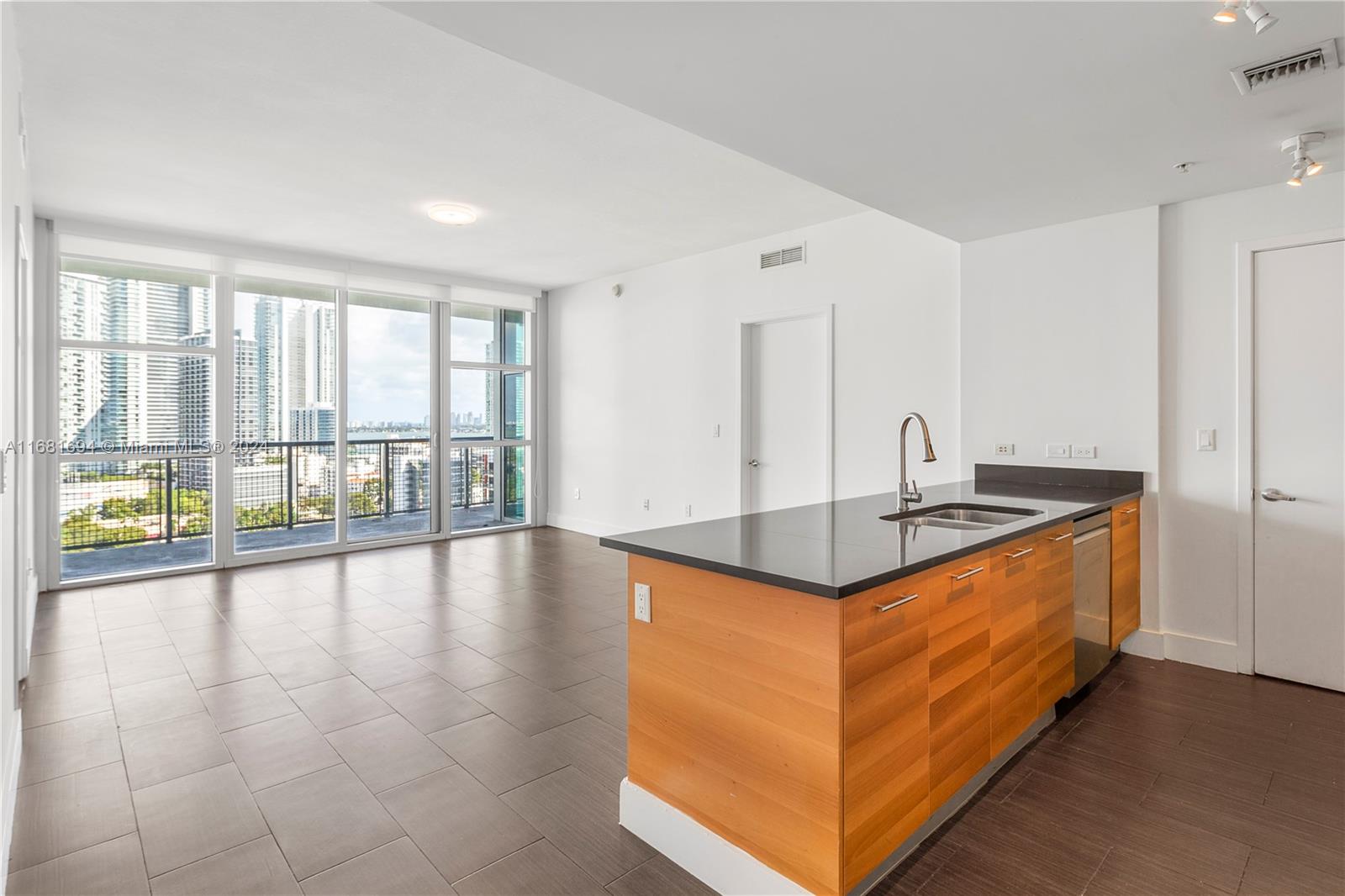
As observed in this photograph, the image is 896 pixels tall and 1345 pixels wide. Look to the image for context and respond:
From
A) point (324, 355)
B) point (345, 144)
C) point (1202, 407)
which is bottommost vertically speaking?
point (1202, 407)

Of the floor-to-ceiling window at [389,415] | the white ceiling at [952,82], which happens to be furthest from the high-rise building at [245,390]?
the white ceiling at [952,82]

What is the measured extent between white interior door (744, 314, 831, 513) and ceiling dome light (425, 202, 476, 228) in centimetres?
234

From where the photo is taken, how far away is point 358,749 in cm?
258

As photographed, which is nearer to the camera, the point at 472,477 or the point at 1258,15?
the point at 1258,15

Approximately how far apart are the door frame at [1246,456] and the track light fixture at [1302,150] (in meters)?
0.55

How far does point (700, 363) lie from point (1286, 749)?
4529mm

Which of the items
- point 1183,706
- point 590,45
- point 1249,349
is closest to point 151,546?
point 590,45

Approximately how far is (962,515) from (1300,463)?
167 cm

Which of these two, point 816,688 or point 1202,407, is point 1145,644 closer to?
point 1202,407

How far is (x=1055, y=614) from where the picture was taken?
8.68 ft

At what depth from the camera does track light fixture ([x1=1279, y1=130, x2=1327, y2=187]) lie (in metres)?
2.65

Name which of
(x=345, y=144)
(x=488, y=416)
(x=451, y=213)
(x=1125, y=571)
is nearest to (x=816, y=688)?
(x=1125, y=571)

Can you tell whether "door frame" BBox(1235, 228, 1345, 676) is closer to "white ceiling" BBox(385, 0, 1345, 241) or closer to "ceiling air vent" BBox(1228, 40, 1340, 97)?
"white ceiling" BBox(385, 0, 1345, 241)

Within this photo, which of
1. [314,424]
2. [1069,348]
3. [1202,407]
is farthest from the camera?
[314,424]
